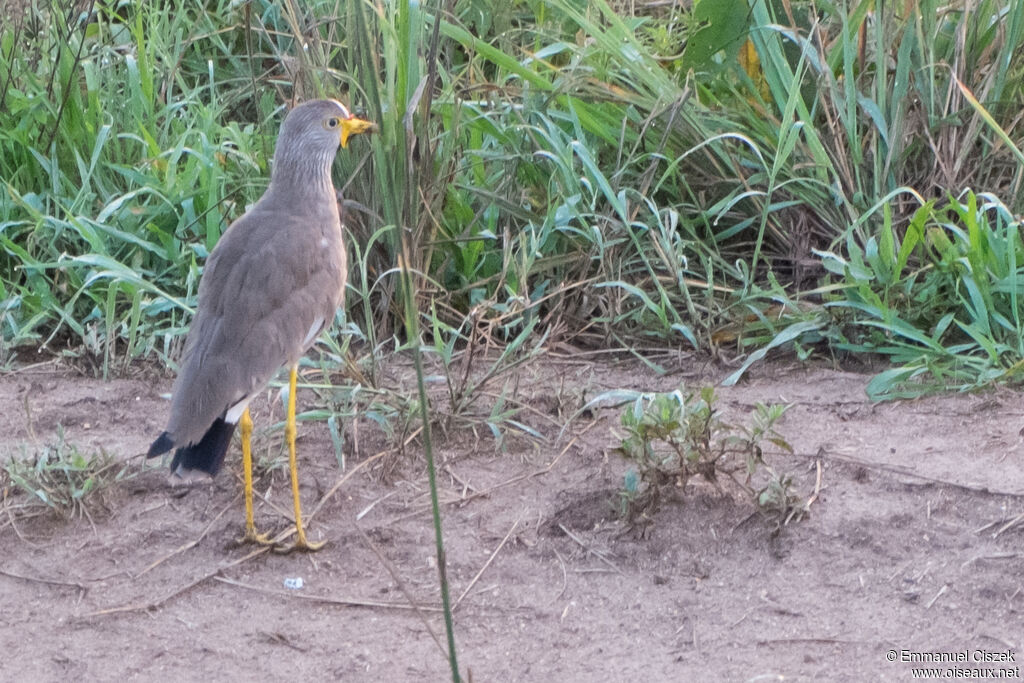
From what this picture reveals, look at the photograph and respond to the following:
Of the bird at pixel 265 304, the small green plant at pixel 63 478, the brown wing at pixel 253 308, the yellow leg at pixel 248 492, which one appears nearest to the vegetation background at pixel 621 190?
the bird at pixel 265 304

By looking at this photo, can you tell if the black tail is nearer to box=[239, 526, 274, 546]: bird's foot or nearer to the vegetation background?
box=[239, 526, 274, 546]: bird's foot

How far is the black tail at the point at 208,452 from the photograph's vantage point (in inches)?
125

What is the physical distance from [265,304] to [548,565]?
1.01 metres

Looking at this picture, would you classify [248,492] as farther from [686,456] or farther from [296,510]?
[686,456]

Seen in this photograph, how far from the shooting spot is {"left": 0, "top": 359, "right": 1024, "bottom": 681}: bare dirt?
279 cm

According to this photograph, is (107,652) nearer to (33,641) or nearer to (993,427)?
(33,641)

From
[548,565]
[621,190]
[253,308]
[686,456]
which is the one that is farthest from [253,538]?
[621,190]

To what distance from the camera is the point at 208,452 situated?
10.5 ft

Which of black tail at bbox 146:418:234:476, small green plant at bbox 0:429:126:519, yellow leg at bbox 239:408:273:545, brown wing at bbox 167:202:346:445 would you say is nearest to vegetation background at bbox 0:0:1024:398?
brown wing at bbox 167:202:346:445

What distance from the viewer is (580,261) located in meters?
4.37

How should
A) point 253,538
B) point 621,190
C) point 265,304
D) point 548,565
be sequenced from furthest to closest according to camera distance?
1. point 621,190
2. point 265,304
3. point 253,538
4. point 548,565

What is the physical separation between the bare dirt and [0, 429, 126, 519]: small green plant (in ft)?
0.13

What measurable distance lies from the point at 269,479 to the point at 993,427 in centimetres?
200

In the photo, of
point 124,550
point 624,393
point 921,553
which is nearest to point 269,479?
point 124,550
